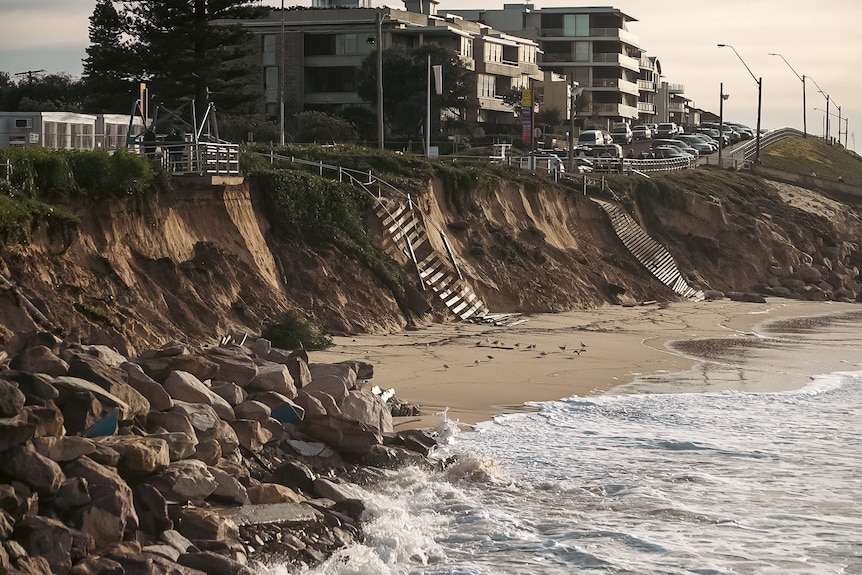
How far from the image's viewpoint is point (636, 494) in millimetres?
16156

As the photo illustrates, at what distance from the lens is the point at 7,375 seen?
41.8 feet

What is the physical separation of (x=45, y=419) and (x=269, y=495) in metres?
2.57

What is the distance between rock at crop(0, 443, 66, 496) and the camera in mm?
11359

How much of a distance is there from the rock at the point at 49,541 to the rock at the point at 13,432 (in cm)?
80

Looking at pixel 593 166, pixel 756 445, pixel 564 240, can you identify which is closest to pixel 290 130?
pixel 593 166

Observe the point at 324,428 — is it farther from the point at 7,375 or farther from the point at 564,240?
the point at 564,240

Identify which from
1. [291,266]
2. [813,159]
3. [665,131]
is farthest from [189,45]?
[665,131]

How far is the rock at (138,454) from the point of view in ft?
40.9

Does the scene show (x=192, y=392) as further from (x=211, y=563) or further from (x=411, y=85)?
(x=411, y=85)

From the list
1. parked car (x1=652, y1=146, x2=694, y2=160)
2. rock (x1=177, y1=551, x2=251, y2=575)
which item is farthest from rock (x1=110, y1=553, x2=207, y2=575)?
parked car (x1=652, y1=146, x2=694, y2=160)

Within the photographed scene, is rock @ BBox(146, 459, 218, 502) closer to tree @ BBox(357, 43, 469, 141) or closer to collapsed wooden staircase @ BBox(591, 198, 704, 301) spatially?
collapsed wooden staircase @ BBox(591, 198, 704, 301)

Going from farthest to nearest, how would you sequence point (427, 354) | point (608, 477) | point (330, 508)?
point (427, 354), point (608, 477), point (330, 508)

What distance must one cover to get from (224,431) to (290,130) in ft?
174

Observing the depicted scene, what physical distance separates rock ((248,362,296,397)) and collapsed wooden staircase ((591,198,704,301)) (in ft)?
96.8
